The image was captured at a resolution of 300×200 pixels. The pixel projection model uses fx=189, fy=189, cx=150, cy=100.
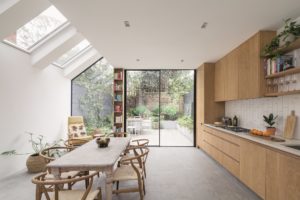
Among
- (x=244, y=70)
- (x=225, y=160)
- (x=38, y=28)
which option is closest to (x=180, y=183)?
(x=225, y=160)

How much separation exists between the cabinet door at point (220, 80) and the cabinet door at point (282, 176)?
2.47m

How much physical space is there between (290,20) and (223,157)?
2685 millimetres

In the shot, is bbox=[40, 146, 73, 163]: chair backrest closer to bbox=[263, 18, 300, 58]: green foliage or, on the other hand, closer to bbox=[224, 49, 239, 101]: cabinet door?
bbox=[224, 49, 239, 101]: cabinet door

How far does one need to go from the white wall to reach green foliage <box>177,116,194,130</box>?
387 cm

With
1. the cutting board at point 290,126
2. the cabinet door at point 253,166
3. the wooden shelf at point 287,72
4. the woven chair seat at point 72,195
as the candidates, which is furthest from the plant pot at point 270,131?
the woven chair seat at point 72,195

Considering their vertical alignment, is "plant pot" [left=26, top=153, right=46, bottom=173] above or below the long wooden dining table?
below

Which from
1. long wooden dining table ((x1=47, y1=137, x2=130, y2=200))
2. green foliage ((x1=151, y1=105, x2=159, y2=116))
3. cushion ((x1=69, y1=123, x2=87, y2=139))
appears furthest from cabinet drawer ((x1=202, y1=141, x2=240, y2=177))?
cushion ((x1=69, y1=123, x2=87, y2=139))

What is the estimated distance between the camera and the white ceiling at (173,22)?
2416mm

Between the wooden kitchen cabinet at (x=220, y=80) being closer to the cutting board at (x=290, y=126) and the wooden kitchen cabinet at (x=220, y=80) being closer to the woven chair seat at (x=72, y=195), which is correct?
the cutting board at (x=290, y=126)

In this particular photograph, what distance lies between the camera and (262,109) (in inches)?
143

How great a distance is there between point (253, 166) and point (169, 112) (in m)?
3.79

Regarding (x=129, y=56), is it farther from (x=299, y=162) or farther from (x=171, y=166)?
(x=299, y=162)

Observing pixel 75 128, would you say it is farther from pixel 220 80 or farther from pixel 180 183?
pixel 220 80

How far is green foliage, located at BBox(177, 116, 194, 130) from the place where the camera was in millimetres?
6406
